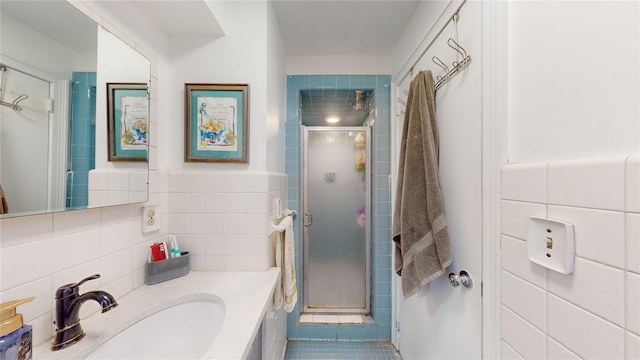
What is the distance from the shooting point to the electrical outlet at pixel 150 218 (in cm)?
100

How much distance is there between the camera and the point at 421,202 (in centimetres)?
103

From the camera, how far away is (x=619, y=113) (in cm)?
45

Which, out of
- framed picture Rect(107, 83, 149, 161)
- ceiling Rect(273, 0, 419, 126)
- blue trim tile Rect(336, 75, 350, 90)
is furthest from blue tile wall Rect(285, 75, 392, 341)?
framed picture Rect(107, 83, 149, 161)

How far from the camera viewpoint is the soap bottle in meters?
Result: 0.48

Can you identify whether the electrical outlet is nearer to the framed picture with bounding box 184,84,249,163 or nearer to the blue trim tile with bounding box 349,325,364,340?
the framed picture with bounding box 184,84,249,163

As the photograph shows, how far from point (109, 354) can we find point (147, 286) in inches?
13.3

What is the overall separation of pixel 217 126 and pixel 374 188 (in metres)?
1.26

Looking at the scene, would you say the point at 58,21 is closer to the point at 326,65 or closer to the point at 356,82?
the point at 326,65

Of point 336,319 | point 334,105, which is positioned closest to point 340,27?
point 334,105

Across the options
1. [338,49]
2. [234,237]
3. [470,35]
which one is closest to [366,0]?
[338,49]

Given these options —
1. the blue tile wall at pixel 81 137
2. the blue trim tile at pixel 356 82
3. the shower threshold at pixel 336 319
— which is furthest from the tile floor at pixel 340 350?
the blue trim tile at pixel 356 82

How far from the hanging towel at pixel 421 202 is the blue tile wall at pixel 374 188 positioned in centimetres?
71

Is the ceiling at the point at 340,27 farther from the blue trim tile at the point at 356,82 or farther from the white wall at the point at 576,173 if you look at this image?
the white wall at the point at 576,173

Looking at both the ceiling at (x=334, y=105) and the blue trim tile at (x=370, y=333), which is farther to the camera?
the ceiling at (x=334, y=105)
